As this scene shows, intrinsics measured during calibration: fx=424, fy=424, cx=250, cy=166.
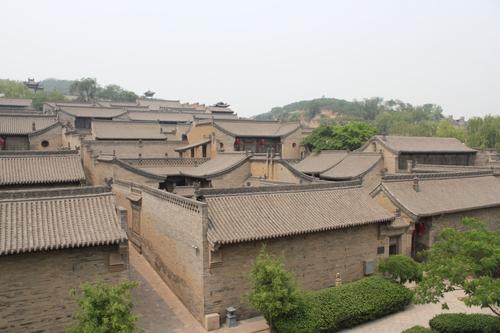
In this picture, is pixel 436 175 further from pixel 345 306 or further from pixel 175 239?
pixel 175 239

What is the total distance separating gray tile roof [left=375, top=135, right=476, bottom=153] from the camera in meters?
Answer: 37.2

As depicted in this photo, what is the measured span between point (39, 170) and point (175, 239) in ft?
41.0

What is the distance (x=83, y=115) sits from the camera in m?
56.2

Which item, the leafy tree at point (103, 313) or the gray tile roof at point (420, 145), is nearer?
the leafy tree at point (103, 313)

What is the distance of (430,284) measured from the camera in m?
12.3

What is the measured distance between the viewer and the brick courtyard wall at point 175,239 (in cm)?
1488

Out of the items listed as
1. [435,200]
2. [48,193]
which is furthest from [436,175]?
[48,193]

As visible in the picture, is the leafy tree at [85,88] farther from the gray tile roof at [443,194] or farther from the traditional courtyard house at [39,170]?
the gray tile roof at [443,194]

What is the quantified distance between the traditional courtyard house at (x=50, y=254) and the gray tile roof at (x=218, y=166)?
54.2 feet

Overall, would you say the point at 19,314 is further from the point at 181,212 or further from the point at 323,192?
the point at 323,192

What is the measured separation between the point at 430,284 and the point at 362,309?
3426 millimetres

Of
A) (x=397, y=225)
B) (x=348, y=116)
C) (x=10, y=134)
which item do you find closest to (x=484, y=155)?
(x=397, y=225)

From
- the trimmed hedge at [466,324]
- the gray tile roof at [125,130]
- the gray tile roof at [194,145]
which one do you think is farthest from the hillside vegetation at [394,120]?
the trimmed hedge at [466,324]

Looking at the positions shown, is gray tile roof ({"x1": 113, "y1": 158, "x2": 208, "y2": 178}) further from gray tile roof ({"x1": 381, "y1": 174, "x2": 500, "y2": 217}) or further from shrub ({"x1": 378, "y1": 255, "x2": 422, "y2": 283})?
shrub ({"x1": 378, "y1": 255, "x2": 422, "y2": 283})
